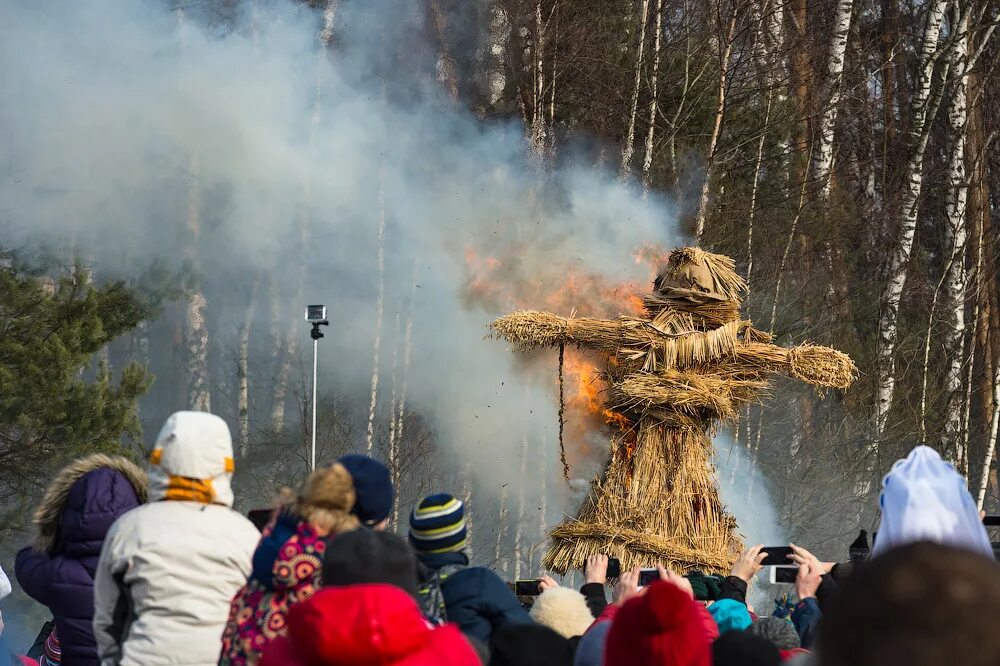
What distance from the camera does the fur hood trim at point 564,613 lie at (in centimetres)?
416

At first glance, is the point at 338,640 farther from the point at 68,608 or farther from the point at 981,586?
the point at 68,608

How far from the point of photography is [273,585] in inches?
150

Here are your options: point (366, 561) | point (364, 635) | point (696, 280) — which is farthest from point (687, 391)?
point (364, 635)

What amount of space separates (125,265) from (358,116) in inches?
157

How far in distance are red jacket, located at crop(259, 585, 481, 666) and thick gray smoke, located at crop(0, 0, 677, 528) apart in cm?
1148

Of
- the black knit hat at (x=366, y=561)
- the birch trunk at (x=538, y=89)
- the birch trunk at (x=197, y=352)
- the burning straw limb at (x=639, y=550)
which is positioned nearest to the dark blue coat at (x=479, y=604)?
the black knit hat at (x=366, y=561)

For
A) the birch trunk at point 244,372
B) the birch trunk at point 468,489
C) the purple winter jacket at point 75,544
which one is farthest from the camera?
the birch trunk at point 244,372

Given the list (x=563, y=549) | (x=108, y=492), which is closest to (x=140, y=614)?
(x=108, y=492)

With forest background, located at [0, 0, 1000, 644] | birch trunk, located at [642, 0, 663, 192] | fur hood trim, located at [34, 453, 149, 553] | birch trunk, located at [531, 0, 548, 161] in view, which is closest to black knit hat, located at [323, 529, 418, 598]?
fur hood trim, located at [34, 453, 149, 553]

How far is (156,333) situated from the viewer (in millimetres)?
24828

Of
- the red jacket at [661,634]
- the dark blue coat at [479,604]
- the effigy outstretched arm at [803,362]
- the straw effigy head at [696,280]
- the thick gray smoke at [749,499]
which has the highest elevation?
the straw effigy head at [696,280]

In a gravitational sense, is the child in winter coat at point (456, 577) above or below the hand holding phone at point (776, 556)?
above

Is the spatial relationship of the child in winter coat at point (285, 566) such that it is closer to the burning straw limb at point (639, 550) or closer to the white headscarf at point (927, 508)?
the white headscarf at point (927, 508)

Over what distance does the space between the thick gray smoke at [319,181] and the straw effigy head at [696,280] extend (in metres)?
5.44
